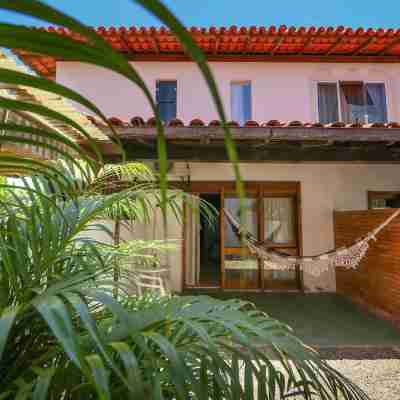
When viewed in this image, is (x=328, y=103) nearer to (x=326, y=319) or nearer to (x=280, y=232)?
(x=280, y=232)

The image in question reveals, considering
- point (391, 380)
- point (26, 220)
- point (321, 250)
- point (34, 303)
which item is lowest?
point (391, 380)

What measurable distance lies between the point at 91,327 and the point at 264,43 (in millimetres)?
5557

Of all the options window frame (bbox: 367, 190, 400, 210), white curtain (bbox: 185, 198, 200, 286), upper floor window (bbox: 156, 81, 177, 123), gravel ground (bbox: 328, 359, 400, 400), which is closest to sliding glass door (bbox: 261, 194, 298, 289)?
white curtain (bbox: 185, 198, 200, 286)

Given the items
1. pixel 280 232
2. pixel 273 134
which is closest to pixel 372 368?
pixel 273 134

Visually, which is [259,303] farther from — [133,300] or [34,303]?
[34,303]

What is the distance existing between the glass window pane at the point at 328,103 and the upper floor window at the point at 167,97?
2.56 metres

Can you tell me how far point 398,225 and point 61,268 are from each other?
3.68 m

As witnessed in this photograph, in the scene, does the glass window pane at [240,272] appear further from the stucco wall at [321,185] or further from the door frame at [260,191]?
the stucco wall at [321,185]

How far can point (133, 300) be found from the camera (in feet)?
4.17

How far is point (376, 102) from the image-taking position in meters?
5.49

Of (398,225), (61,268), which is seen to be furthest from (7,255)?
(398,225)

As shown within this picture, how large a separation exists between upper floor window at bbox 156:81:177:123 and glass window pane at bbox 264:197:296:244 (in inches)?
87.8

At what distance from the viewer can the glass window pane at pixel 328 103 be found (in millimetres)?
5445

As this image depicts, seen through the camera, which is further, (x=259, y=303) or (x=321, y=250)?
(x=321, y=250)
